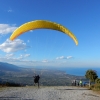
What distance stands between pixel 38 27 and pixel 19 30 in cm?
145

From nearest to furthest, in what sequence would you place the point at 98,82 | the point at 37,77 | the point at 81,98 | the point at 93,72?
1. the point at 81,98
2. the point at 37,77
3. the point at 98,82
4. the point at 93,72

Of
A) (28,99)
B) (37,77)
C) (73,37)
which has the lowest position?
(28,99)

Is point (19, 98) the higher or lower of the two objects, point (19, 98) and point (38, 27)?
the lower

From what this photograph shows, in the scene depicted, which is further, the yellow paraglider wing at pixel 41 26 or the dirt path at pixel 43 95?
the dirt path at pixel 43 95

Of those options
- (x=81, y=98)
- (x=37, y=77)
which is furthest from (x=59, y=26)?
(x=37, y=77)

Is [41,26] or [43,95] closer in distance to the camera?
[41,26]

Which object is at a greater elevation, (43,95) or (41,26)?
(41,26)

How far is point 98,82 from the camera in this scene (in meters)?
31.3

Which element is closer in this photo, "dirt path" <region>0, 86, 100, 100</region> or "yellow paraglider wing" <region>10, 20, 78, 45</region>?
"yellow paraglider wing" <region>10, 20, 78, 45</region>

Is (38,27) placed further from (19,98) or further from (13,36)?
(19,98)

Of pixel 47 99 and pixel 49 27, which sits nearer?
pixel 49 27

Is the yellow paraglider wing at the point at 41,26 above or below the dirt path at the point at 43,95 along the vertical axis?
above

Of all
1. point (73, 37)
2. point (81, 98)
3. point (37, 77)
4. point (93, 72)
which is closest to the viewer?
point (73, 37)

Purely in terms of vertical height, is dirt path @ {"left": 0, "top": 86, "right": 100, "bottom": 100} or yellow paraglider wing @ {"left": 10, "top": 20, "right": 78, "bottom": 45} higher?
yellow paraglider wing @ {"left": 10, "top": 20, "right": 78, "bottom": 45}
